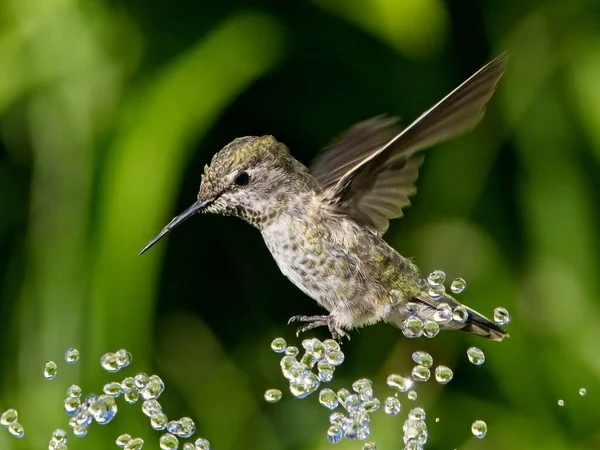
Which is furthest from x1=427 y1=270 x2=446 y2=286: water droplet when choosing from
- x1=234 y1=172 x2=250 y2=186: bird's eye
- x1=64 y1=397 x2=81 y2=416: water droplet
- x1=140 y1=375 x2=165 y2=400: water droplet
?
x1=64 y1=397 x2=81 y2=416: water droplet

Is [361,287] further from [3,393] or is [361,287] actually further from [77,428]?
[3,393]

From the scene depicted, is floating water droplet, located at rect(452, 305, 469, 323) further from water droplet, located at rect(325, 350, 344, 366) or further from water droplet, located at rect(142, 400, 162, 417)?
water droplet, located at rect(142, 400, 162, 417)

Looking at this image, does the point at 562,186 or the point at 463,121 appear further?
the point at 562,186

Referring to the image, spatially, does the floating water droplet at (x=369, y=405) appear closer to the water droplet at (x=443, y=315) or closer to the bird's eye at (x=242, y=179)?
the water droplet at (x=443, y=315)

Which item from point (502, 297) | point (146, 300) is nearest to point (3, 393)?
point (146, 300)

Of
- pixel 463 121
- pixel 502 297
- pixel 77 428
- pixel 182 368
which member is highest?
pixel 463 121

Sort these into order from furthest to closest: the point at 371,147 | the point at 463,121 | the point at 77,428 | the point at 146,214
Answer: the point at 146,214, the point at 371,147, the point at 77,428, the point at 463,121

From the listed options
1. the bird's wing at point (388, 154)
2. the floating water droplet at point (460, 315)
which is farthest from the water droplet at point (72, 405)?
the floating water droplet at point (460, 315)
